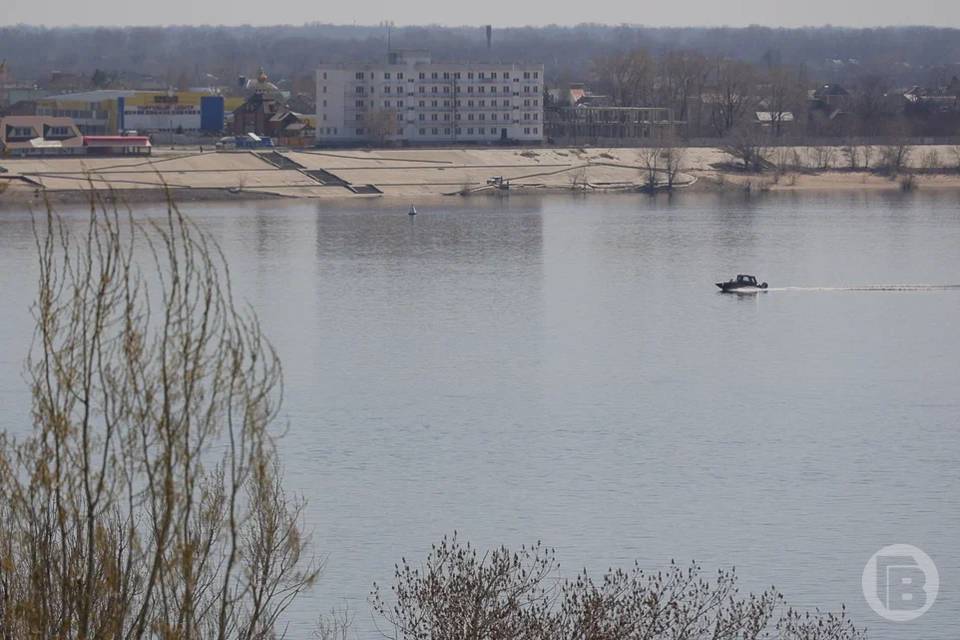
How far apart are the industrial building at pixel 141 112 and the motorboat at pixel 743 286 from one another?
27.1m

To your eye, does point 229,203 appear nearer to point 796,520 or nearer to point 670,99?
point 670,99

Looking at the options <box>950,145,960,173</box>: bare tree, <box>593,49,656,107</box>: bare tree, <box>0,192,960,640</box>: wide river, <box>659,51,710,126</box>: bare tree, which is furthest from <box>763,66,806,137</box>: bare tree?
<box>0,192,960,640</box>: wide river

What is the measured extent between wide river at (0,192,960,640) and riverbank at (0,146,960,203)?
7563 millimetres

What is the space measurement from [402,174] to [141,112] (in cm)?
1048

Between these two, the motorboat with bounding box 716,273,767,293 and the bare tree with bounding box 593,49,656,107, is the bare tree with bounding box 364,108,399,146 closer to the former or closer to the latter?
the bare tree with bounding box 593,49,656,107

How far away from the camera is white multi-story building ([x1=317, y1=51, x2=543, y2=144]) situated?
1742 inches

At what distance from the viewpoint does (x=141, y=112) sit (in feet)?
147

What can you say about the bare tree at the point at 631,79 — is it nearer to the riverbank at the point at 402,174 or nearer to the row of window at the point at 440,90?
the row of window at the point at 440,90

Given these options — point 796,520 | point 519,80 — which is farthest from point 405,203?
point 796,520

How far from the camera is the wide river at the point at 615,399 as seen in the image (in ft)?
30.5

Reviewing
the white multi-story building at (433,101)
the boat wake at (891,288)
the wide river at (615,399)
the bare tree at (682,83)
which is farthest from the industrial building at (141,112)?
the boat wake at (891,288)

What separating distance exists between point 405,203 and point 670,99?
18.3 metres

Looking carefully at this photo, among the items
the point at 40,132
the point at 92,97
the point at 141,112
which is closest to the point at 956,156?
the point at 141,112

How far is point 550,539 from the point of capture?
30.3ft
